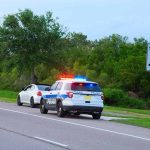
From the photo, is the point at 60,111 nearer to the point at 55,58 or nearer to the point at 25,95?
the point at 25,95

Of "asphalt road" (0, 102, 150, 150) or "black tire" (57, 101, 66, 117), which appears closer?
"asphalt road" (0, 102, 150, 150)

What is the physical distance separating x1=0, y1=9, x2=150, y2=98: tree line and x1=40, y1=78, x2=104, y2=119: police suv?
2077cm

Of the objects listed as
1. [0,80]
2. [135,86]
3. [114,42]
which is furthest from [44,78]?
[114,42]

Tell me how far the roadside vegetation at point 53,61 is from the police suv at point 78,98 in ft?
67.9

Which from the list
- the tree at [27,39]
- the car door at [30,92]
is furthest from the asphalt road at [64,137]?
the tree at [27,39]

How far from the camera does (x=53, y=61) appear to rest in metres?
49.4

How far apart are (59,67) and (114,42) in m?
32.5

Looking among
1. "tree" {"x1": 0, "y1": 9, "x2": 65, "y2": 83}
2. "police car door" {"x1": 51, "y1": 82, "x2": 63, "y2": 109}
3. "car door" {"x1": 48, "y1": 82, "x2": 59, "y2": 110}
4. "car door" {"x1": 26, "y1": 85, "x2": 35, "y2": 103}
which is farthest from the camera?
"tree" {"x1": 0, "y1": 9, "x2": 65, "y2": 83}

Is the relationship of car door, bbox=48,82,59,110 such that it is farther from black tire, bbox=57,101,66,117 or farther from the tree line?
the tree line

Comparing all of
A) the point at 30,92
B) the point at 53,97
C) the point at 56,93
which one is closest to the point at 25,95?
the point at 30,92

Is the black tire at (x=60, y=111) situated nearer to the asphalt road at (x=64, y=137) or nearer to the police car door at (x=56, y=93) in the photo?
the police car door at (x=56, y=93)

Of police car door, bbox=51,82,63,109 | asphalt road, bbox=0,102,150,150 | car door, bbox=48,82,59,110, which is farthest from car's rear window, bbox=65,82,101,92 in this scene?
asphalt road, bbox=0,102,150,150

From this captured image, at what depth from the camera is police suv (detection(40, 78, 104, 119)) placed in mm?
25922

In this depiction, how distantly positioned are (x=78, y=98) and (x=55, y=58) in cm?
2338
